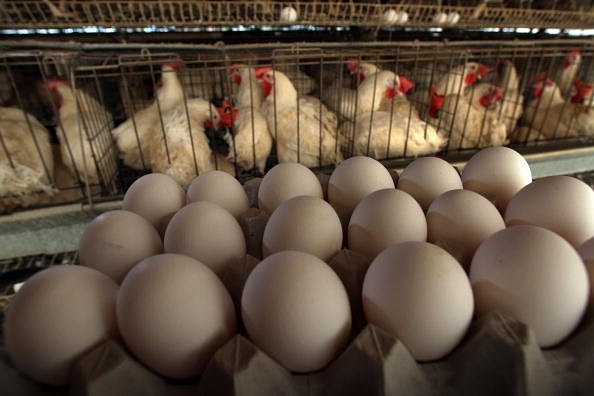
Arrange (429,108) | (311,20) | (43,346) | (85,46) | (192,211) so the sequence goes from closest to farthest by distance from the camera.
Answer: (43,346)
(192,211)
(85,46)
(429,108)
(311,20)

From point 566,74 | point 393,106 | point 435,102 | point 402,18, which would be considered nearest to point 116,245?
point 393,106

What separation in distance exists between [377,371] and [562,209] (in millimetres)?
471

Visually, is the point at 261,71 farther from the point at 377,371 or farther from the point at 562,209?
the point at 377,371

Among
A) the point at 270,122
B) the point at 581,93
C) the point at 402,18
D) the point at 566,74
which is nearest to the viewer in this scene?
the point at 270,122

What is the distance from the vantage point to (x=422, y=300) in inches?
18.1

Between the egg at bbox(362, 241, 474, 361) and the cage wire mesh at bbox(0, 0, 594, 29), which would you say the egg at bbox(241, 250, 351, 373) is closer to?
the egg at bbox(362, 241, 474, 361)

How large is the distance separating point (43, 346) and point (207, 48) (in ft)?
4.79

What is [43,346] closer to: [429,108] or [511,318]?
[511,318]

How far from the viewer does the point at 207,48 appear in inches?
63.2

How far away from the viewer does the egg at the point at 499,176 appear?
31.3 inches

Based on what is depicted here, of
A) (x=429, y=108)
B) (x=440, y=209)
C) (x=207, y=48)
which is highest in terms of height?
(x=207, y=48)

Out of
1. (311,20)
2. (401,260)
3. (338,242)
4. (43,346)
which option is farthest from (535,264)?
(311,20)

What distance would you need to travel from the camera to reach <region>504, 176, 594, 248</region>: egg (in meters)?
0.63

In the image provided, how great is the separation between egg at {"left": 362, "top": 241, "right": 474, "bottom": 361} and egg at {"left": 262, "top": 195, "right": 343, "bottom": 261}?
0.49 ft
